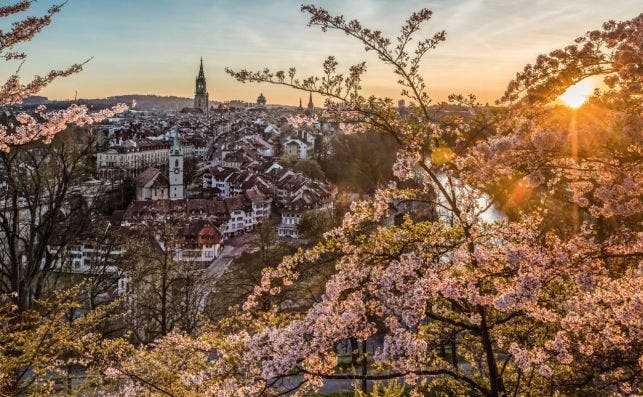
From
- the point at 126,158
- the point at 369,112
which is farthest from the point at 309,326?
the point at 126,158

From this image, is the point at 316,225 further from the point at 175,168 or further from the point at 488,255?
the point at 175,168

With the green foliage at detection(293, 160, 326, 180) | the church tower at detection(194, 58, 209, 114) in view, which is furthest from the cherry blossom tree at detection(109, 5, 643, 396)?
the church tower at detection(194, 58, 209, 114)

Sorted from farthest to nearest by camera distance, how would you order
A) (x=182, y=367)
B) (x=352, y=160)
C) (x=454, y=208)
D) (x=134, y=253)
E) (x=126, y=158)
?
1. (x=126, y=158)
2. (x=352, y=160)
3. (x=134, y=253)
4. (x=182, y=367)
5. (x=454, y=208)

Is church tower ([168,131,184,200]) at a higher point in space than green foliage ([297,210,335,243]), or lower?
higher

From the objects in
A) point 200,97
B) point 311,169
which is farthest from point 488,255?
point 200,97

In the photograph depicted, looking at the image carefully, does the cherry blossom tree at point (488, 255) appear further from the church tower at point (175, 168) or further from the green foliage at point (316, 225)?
the church tower at point (175, 168)

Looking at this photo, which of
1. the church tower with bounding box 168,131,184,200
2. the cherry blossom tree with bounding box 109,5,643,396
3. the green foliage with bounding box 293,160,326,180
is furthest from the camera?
the green foliage with bounding box 293,160,326,180

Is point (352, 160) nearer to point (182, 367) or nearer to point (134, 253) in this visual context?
point (134, 253)

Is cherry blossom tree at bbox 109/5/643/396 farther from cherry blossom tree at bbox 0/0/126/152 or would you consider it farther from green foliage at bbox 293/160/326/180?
green foliage at bbox 293/160/326/180
